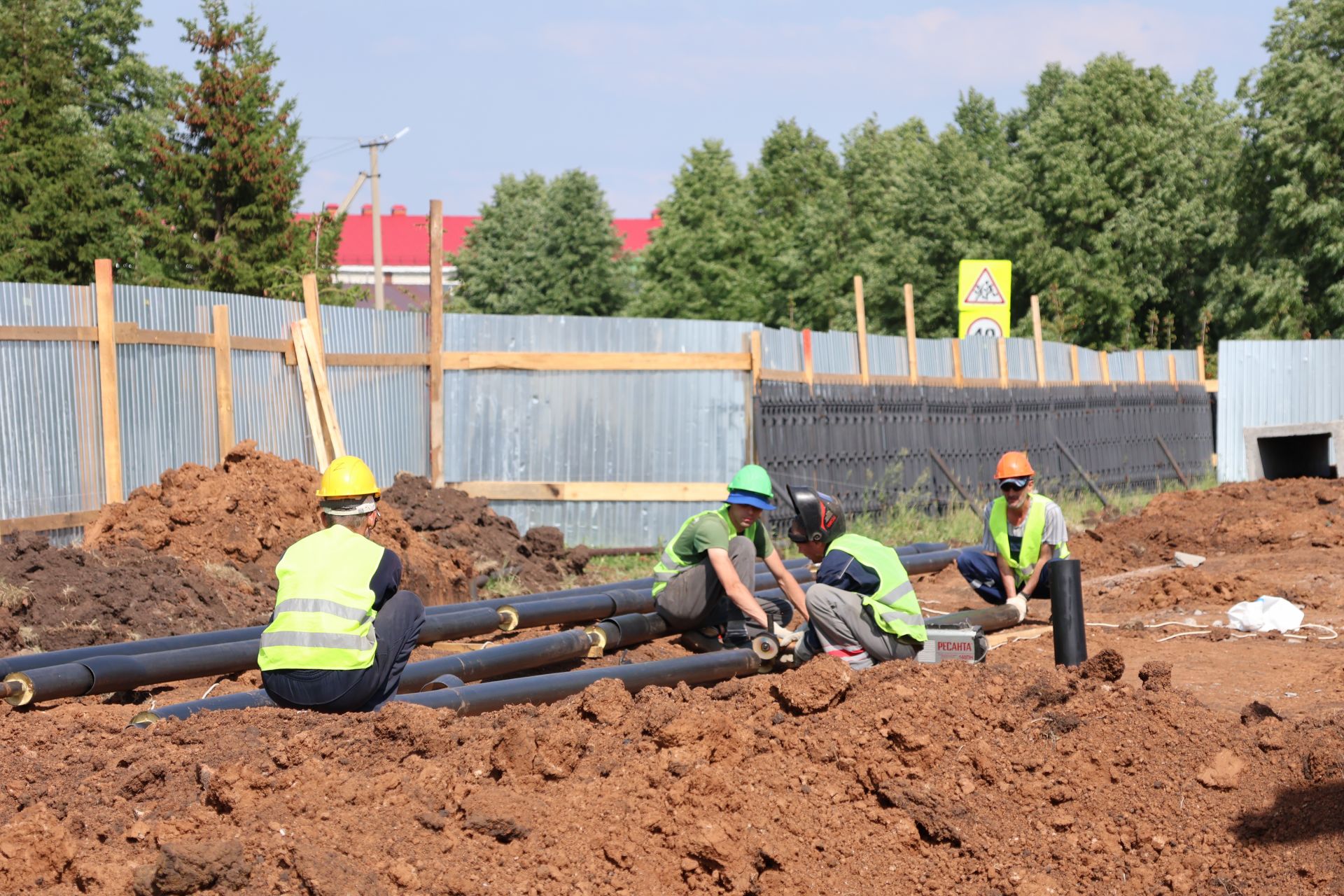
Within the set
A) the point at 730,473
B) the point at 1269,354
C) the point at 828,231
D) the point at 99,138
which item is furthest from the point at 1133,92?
the point at 730,473

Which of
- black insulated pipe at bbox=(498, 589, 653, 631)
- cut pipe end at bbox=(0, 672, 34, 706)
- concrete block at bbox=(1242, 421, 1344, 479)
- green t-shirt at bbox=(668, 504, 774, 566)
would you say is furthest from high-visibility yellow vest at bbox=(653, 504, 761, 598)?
concrete block at bbox=(1242, 421, 1344, 479)

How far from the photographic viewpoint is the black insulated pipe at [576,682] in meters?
6.82

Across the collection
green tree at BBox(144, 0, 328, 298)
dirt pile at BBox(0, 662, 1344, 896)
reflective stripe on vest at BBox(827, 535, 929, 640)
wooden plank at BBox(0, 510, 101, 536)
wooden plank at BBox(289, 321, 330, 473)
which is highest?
green tree at BBox(144, 0, 328, 298)

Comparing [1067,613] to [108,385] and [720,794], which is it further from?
[108,385]

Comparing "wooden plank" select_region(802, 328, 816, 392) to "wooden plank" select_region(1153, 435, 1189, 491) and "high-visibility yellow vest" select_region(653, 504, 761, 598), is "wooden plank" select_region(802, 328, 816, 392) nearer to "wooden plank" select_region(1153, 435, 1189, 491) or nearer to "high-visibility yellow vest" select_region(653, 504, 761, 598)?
"high-visibility yellow vest" select_region(653, 504, 761, 598)

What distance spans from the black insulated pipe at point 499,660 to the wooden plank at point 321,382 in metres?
4.83

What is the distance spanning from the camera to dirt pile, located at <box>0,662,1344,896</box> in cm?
486

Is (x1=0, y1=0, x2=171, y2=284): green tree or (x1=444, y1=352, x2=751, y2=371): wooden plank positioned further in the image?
(x1=0, y1=0, x2=171, y2=284): green tree

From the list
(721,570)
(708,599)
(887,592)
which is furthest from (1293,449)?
(887,592)

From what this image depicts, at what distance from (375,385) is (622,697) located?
26.5 ft

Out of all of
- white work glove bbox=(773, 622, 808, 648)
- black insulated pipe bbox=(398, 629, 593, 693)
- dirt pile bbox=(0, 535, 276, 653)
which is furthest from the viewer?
dirt pile bbox=(0, 535, 276, 653)

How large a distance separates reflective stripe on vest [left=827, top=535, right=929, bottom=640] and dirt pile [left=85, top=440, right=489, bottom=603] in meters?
4.02

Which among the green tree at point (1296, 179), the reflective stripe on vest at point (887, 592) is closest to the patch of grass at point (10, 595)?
the reflective stripe on vest at point (887, 592)

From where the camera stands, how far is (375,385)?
13.6 meters
